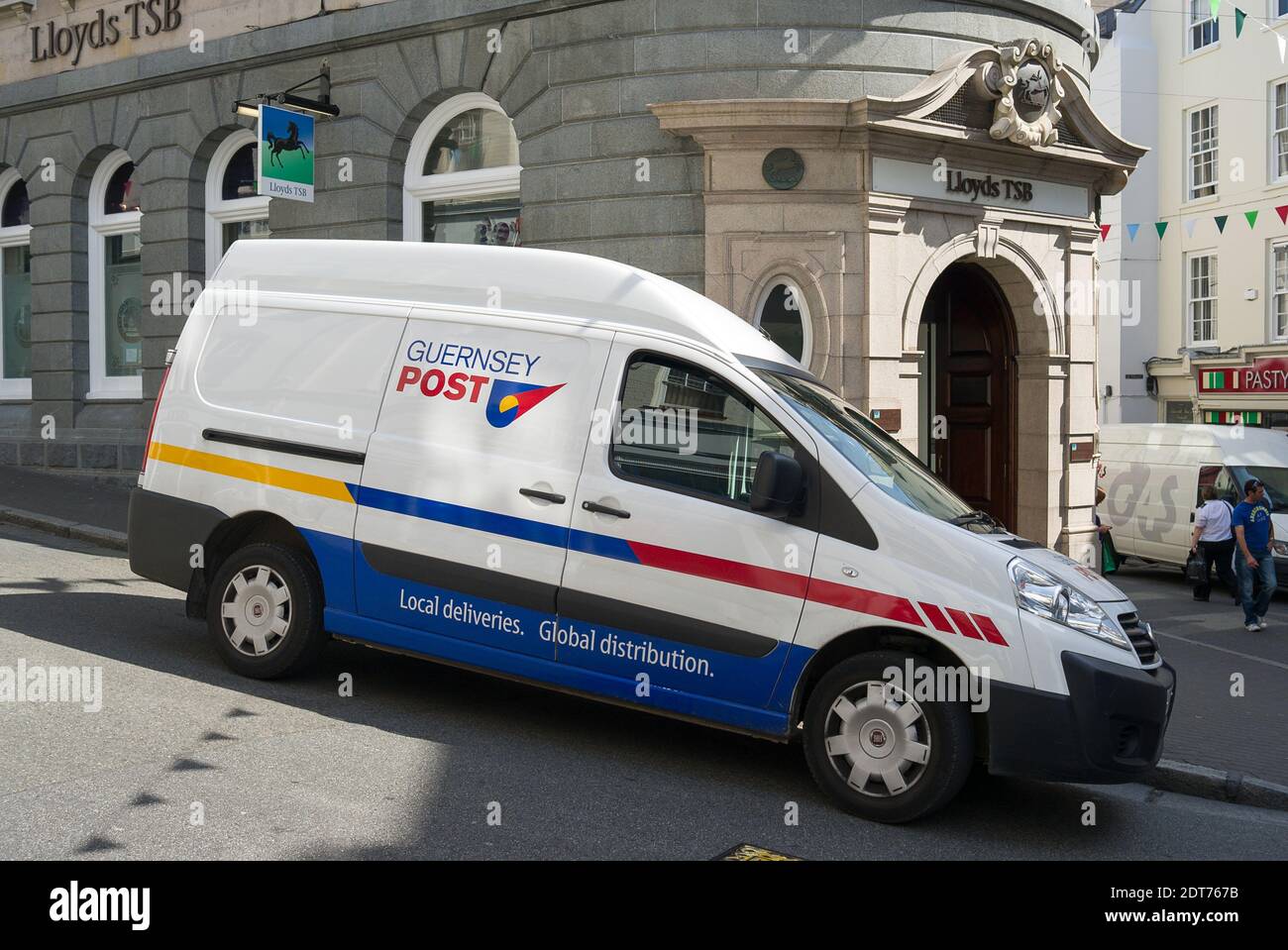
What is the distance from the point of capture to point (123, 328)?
18094mm

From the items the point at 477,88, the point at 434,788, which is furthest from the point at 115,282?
the point at 434,788

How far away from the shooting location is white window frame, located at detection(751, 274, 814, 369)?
1281 centimetres

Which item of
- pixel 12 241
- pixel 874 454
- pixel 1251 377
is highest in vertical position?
pixel 12 241

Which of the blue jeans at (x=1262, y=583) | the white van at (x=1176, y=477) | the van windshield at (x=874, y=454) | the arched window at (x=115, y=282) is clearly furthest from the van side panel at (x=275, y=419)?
the white van at (x=1176, y=477)

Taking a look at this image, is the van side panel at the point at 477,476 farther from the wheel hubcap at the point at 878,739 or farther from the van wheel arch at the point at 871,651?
the wheel hubcap at the point at 878,739

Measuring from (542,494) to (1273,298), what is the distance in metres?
25.3

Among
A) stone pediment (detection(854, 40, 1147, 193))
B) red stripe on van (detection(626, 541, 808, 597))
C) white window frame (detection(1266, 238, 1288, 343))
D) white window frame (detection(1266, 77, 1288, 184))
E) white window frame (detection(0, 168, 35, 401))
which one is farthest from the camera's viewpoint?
white window frame (detection(1266, 238, 1288, 343))

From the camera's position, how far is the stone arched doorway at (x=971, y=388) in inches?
588

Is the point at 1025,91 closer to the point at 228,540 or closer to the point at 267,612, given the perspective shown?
the point at 228,540

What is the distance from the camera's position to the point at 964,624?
5758 millimetres

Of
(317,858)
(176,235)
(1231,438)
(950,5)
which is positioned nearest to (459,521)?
(317,858)

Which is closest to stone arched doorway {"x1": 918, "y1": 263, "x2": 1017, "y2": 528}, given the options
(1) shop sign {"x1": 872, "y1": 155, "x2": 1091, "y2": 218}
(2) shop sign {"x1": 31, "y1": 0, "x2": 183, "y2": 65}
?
(1) shop sign {"x1": 872, "y1": 155, "x2": 1091, "y2": 218}

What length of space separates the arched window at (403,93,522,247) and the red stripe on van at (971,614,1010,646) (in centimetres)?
941

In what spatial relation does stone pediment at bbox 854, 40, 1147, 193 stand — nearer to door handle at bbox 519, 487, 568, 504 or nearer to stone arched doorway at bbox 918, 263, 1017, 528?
stone arched doorway at bbox 918, 263, 1017, 528
